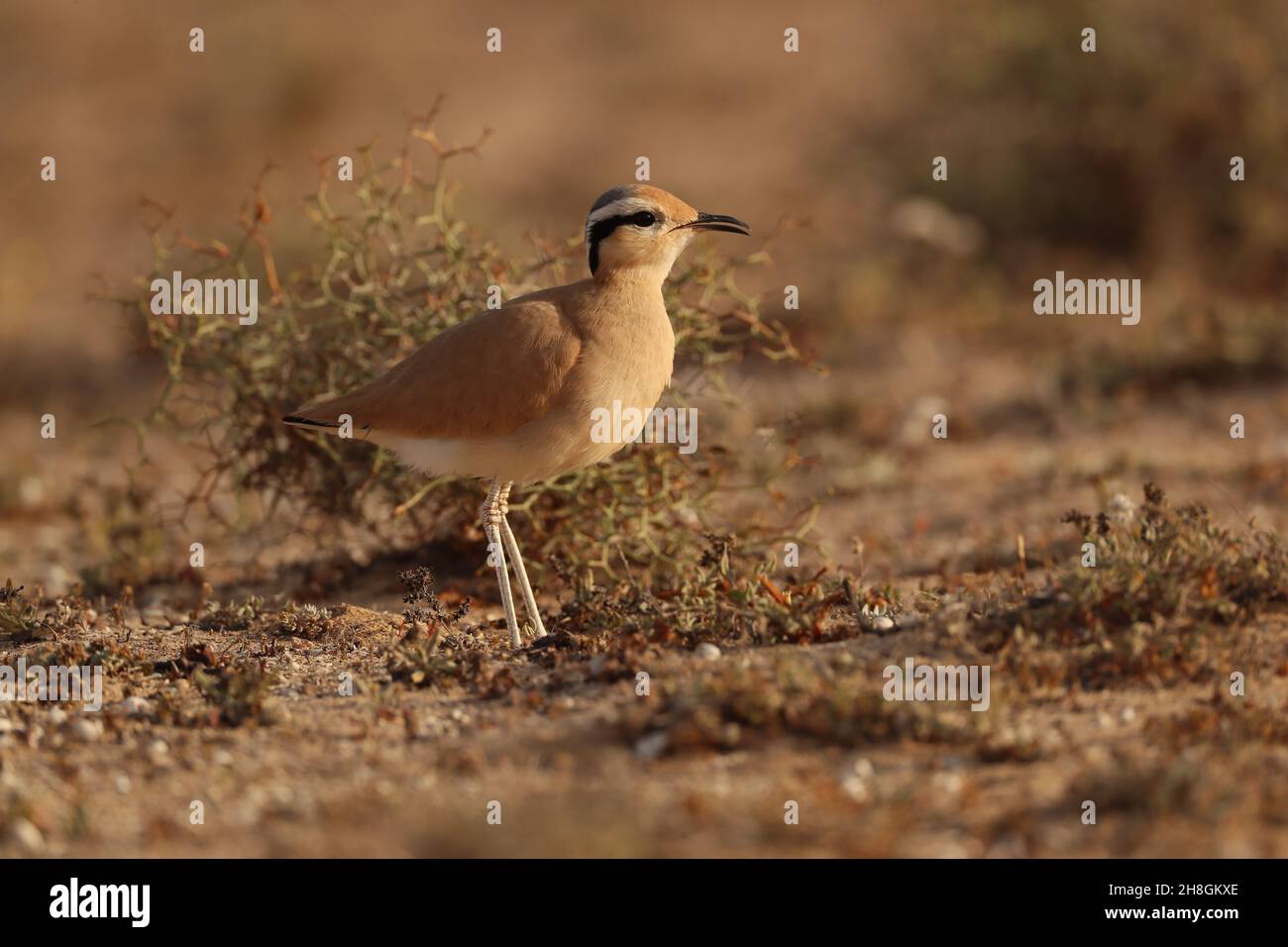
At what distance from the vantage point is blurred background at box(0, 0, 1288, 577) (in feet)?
28.9

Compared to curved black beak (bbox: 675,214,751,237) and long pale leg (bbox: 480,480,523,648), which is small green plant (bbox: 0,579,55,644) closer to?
long pale leg (bbox: 480,480,523,648)

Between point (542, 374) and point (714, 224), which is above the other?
point (714, 224)

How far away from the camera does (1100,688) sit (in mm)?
4719

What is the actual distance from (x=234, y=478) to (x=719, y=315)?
2450 millimetres

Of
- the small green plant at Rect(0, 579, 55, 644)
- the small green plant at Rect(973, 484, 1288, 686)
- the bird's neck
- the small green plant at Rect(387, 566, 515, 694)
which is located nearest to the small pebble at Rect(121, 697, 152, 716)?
the small green plant at Rect(387, 566, 515, 694)

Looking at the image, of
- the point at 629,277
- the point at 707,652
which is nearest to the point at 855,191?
the point at 629,277

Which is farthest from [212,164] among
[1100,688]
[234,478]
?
[1100,688]

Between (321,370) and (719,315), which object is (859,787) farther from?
(321,370)

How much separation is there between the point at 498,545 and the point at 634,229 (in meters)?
1.31

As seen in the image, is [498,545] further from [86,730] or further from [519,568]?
[86,730]

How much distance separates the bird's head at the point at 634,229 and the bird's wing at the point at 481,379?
11.1 inches

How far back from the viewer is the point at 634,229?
5555 millimetres

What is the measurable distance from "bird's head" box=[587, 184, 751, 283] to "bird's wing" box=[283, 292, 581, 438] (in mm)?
282

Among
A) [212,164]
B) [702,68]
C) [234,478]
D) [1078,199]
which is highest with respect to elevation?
[702,68]
